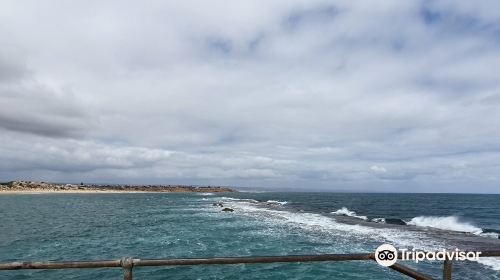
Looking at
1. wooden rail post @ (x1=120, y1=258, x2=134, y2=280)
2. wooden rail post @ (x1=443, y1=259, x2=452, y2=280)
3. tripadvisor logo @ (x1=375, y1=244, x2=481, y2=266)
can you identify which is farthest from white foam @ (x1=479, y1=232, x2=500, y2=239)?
wooden rail post @ (x1=120, y1=258, x2=134, y2=280)

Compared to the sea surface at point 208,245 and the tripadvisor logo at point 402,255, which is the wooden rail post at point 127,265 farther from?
the sea surface at point 208,245

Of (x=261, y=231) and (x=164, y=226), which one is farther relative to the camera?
(x=164, y=226)

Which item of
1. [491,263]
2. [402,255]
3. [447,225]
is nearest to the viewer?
[402,255]

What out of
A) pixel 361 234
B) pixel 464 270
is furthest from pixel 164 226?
pixel 464 270

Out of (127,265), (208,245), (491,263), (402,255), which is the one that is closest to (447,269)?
(402,255)

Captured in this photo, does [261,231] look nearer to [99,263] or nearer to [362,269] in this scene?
[362,269]

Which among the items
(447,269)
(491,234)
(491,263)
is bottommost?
(491,234)

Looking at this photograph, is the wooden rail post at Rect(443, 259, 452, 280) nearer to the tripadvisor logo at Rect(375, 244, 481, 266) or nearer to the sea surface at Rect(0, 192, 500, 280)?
the tripadvisor logo at Rect(375, 244, 481, 266)

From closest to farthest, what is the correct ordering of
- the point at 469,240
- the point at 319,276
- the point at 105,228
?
the point at 319,276 → the point at 469,240 → the point at 105,228

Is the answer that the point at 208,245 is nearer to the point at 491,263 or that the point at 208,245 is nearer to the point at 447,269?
the point at 491,263

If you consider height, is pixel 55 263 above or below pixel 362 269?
above

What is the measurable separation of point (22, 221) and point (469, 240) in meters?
49.0

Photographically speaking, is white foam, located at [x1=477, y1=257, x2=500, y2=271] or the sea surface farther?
white foam, located at [x1=477, y1=257, x2=500, y2=271]

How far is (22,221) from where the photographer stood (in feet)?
146
